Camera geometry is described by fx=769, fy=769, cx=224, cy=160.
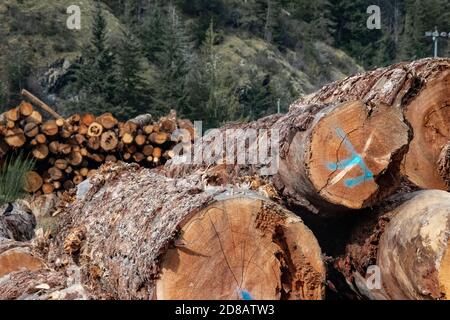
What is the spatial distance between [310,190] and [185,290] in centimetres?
98

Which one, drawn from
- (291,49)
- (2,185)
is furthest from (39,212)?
(291,49)

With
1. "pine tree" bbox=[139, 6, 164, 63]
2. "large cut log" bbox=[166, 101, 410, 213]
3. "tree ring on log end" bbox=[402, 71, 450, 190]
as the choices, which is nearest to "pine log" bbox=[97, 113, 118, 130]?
"tree ring on log end" bbox=[402, 71, 450, 190]

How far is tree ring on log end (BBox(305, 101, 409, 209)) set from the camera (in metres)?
3.99

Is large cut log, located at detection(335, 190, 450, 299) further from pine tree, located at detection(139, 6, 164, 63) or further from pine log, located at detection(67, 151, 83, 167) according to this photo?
pine tree, located at detection(139, 6, 164, 63)

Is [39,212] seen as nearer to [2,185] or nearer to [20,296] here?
[2,185]

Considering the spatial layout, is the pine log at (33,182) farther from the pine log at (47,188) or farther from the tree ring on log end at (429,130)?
the tree ring on log end at (429,130)

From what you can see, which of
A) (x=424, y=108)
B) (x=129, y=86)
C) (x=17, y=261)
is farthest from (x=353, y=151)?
(x=129, y=86)

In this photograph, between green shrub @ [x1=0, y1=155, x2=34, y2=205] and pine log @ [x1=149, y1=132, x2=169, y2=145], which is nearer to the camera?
green shrub @ [x1=0, y1=155, x2=34, y2=205]

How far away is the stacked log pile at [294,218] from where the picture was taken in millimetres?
3570

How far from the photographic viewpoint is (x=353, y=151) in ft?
13.2

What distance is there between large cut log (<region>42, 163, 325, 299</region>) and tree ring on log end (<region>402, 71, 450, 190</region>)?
1.41m

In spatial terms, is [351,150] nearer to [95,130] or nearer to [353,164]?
[353,164]

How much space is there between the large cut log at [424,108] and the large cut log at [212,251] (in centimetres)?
137

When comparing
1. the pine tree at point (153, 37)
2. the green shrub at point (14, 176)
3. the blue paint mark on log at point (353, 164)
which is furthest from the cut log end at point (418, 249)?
the pine tree at point (153, 37)
